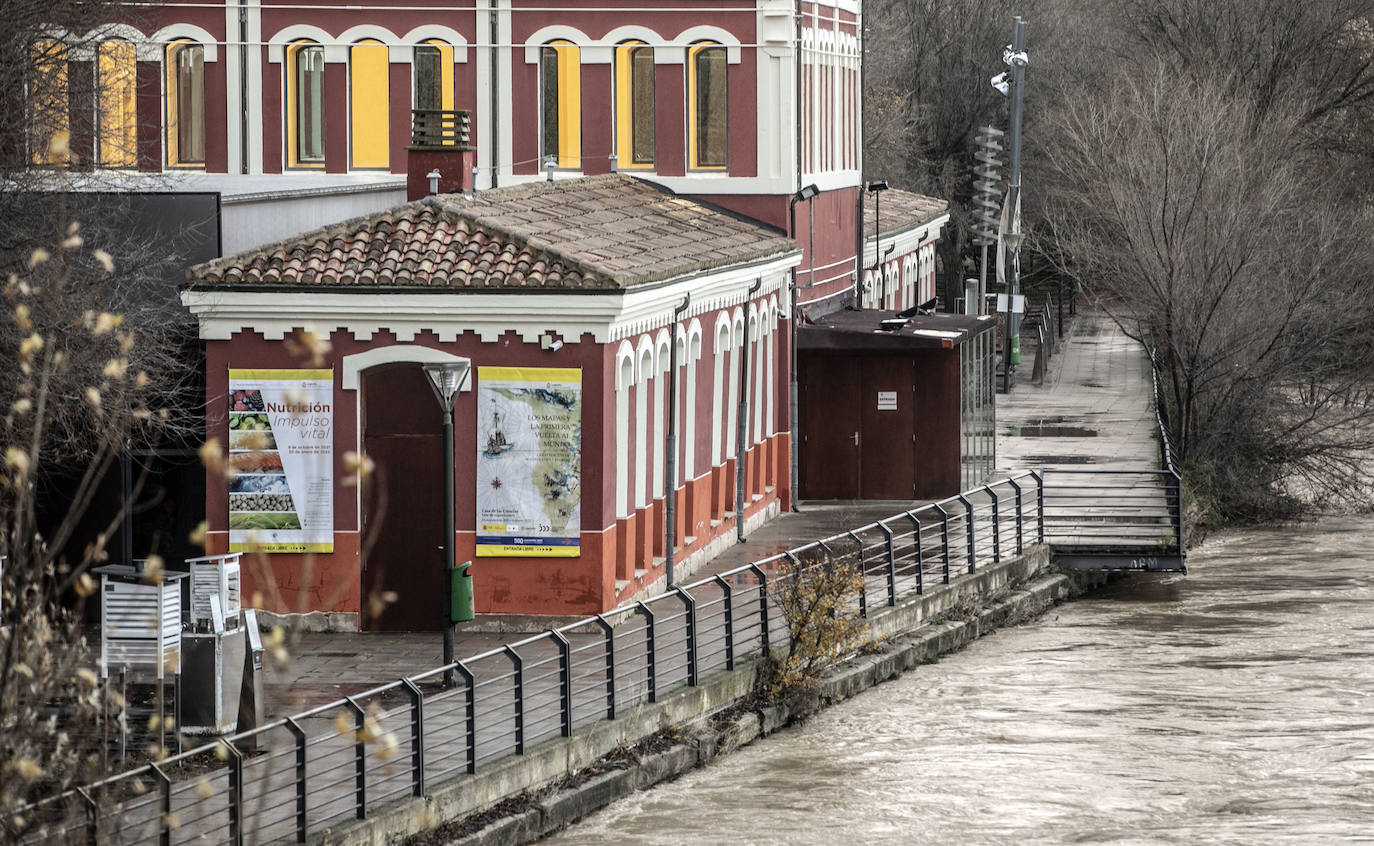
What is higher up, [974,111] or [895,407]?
[974,111]

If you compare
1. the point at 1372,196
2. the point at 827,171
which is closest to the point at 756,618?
the point at 827,171

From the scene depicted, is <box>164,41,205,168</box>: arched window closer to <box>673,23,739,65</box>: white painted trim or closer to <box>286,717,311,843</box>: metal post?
<box>673,23,739,65</box>: white painted trim

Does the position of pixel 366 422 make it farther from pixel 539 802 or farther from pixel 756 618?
pixel 539 802

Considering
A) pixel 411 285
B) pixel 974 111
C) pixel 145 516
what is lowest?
pixel 145 516

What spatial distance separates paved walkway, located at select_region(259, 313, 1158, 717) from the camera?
1848 centimetres

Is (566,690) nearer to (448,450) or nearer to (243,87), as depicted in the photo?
(448,450)

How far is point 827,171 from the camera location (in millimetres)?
32938

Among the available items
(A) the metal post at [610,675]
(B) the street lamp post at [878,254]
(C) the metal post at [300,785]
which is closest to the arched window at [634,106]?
(B) the street lamp post at [878,254]

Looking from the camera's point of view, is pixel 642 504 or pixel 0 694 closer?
pixel 0 694

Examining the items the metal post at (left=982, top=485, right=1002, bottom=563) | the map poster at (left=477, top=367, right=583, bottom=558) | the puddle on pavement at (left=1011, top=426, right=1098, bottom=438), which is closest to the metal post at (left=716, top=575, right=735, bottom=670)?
the map poster at (left=477, top=367, right=583, bottom=558)

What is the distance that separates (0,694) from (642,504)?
49.9 feet

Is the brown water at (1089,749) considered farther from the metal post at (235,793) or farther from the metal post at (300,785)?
the metal post at (235,793)

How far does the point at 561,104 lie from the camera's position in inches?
1193

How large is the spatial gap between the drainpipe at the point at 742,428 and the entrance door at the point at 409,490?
22.0ft
